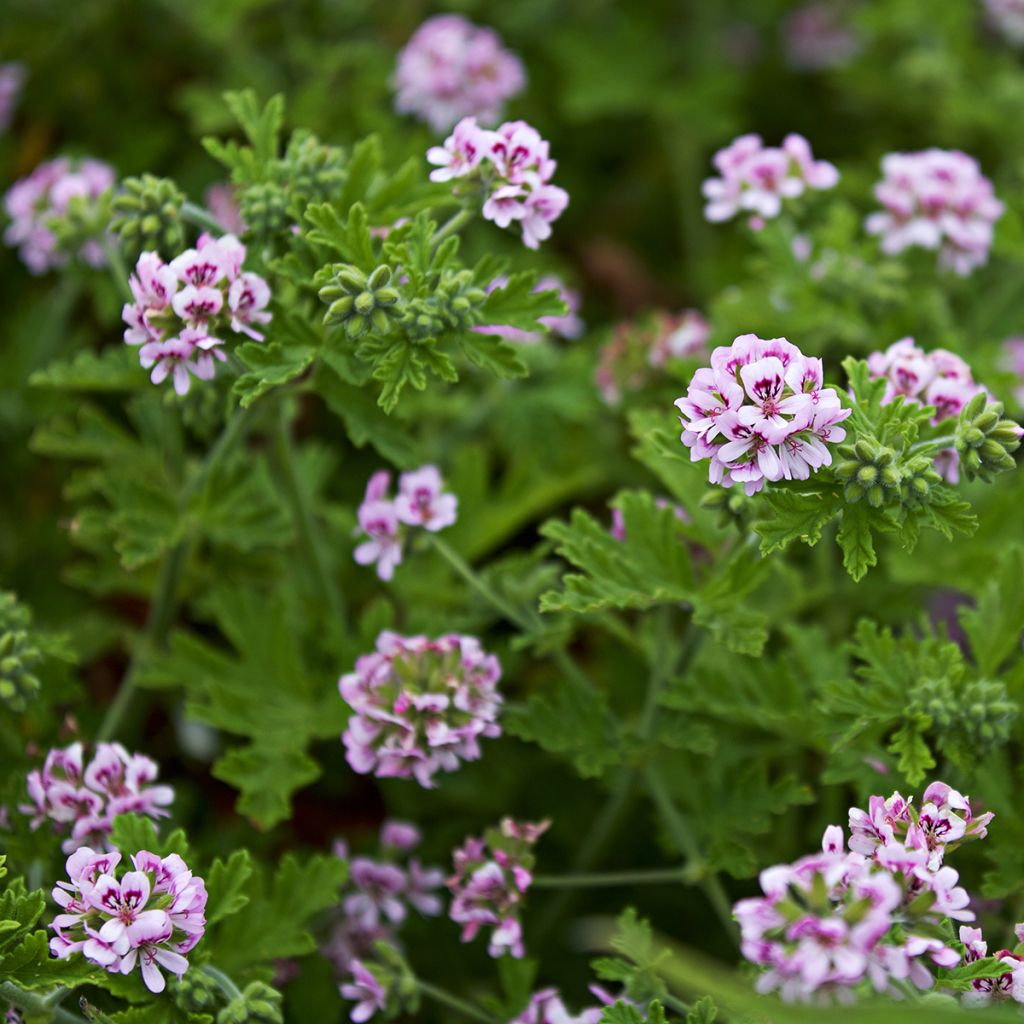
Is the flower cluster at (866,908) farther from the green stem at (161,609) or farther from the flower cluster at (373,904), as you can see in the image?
the green stem at (161,609)

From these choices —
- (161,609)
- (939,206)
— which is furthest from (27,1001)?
(939,206)

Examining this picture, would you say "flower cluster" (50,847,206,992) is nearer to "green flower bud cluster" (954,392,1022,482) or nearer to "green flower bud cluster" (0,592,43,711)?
"green flower bud cluster" (0,592,43,711)

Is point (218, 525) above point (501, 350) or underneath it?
underneath

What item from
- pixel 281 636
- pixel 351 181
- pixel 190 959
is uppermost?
pixel 351 181

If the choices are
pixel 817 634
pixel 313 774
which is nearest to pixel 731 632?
pixel 817 634

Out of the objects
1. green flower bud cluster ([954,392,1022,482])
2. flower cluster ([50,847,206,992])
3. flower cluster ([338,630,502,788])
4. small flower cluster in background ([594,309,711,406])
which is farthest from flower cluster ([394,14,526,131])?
flower cluster ([50,847,206,992])

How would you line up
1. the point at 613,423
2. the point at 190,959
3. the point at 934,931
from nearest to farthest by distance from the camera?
the point at 934,931 → the point at 190,959 → the point at 613,423

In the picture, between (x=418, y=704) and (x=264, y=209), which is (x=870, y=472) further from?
(x=264, y=209)

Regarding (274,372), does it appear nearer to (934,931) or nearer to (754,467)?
(754,467)
